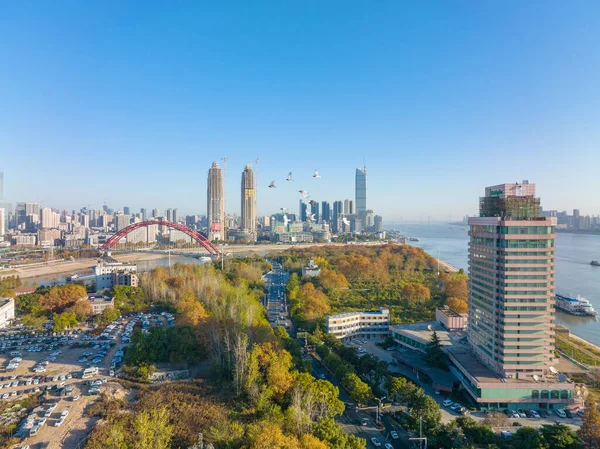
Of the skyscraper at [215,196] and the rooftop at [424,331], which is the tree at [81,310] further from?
the skyscraper at [215,196]

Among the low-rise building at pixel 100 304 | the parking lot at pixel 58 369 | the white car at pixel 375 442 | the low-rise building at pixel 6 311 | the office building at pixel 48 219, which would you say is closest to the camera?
the white car at pixel 375 442

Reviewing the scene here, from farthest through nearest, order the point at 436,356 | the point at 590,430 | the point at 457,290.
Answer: the point at 457,290, the point at 436,356, the point at 590,430

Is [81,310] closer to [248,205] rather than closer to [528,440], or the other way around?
[528,440]

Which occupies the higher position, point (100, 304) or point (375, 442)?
point (100, 304)

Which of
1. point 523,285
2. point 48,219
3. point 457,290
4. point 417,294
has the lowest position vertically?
point 417,294

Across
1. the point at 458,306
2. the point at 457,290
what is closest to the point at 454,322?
the point at 458,306

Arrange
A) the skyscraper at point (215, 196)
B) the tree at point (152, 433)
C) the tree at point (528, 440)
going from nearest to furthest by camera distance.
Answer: the tree at point (152, 433), the tree at point (528, 440), the skyscraper at point (215, 196)

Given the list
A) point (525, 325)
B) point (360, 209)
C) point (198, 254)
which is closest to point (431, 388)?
point (525, 325)

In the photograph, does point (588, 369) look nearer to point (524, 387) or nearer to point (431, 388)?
point (524, 387)

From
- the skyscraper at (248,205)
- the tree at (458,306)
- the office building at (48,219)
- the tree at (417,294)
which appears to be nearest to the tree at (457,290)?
the tree at (417,294)
